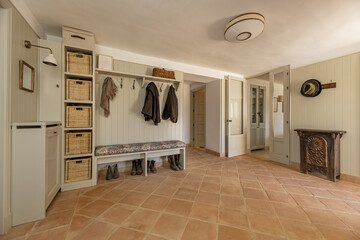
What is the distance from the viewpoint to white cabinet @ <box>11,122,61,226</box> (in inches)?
52.6

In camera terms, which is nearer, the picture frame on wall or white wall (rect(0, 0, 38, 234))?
white wall (rect(0, 0, 38, 234))

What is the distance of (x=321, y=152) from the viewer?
2518mm

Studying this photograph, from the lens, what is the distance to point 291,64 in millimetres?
3164

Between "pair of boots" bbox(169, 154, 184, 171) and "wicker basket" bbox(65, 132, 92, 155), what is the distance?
1545 millimetres

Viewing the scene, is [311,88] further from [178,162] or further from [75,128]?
[75,128]

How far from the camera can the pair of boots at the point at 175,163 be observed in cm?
287

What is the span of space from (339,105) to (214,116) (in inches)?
97.1

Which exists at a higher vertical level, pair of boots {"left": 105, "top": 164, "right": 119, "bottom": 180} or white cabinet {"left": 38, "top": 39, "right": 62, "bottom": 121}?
white cabinet {"left": 38, "top": 39, "right": 62, "bottom": 121}

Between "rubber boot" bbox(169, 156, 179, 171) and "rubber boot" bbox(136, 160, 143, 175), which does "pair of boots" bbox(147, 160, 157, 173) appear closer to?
"rubber boot" bbox(136, 160, 143, 175)

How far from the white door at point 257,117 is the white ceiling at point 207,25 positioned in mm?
1694

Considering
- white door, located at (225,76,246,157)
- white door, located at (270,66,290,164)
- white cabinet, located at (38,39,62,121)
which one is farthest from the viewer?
white door, located at (225,76,246,157)

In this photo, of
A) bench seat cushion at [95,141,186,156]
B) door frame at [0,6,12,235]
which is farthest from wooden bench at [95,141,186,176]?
door frame at [0,6,12,235]

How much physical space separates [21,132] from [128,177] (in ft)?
5.23

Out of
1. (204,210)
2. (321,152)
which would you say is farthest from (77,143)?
(321,152)
